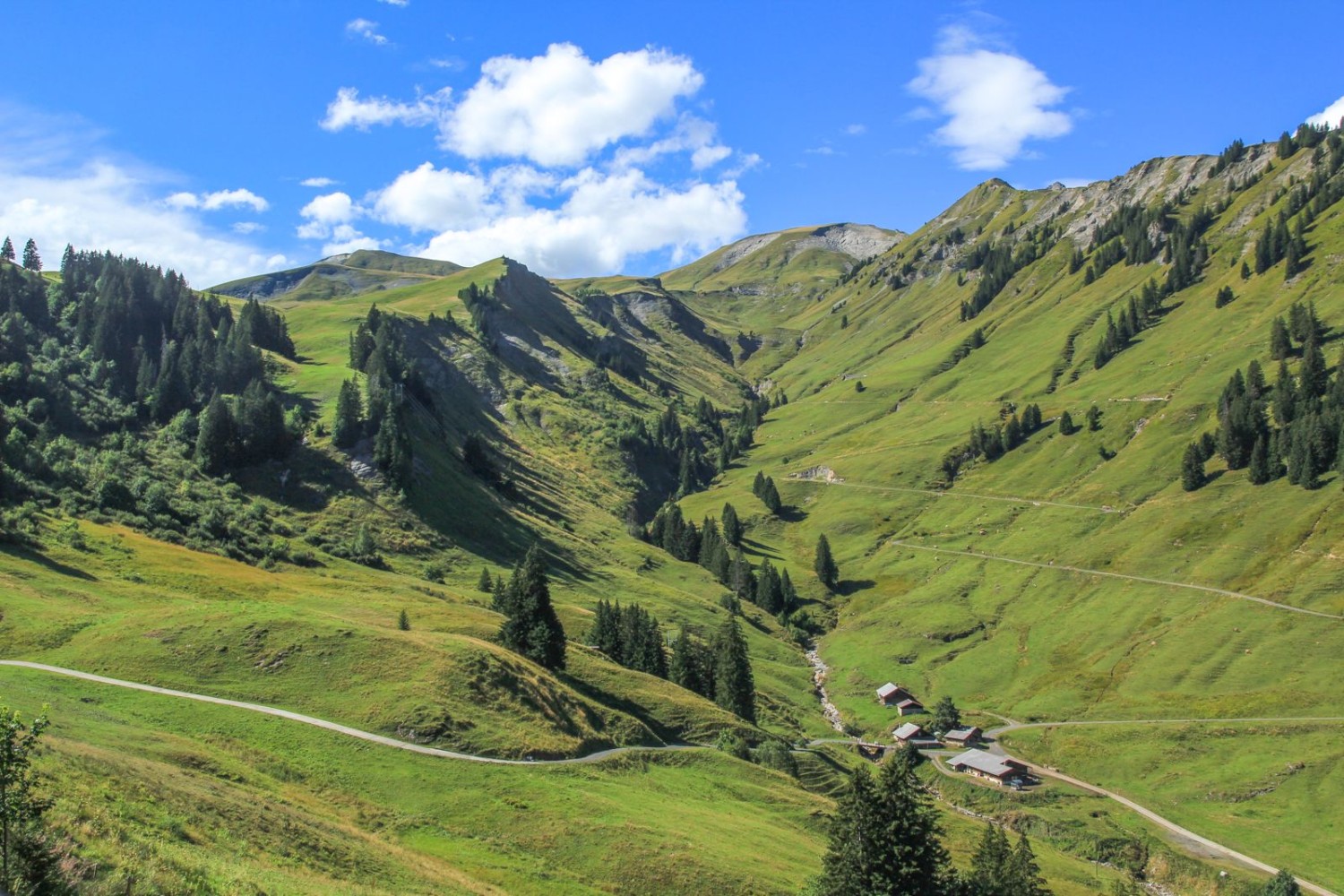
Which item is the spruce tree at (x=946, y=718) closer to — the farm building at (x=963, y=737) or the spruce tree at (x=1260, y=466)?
the farm building at (x=963, y=737)

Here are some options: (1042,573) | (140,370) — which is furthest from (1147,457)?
(140,370)

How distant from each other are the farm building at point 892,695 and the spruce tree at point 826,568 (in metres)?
47.4

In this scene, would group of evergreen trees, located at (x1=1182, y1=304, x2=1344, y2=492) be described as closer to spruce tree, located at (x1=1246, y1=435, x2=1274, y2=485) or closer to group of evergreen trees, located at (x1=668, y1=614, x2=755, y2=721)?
spruce tree, located at (x1=1246, y1=435, x2=1274, y2=485)

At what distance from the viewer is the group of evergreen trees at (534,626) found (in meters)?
80.1

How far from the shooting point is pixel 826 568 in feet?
583

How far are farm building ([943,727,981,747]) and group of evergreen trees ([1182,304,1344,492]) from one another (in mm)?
75457

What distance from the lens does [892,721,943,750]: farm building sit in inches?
4498

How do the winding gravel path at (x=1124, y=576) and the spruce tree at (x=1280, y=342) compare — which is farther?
the spruce tree at (x=1280, y=342)

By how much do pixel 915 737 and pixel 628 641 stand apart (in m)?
46.8

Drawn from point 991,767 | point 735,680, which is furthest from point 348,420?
point 991,767

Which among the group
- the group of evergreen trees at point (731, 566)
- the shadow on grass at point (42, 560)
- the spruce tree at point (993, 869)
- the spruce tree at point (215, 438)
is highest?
the spruce tree at point (215, 438)

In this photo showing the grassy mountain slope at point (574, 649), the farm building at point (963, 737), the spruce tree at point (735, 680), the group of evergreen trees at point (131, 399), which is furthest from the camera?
the farm building at point (963, 737)

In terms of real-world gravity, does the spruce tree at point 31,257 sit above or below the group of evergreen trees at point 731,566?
above

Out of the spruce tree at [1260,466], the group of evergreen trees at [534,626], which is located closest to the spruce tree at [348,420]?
the group of evergreen trees at [534,626]
